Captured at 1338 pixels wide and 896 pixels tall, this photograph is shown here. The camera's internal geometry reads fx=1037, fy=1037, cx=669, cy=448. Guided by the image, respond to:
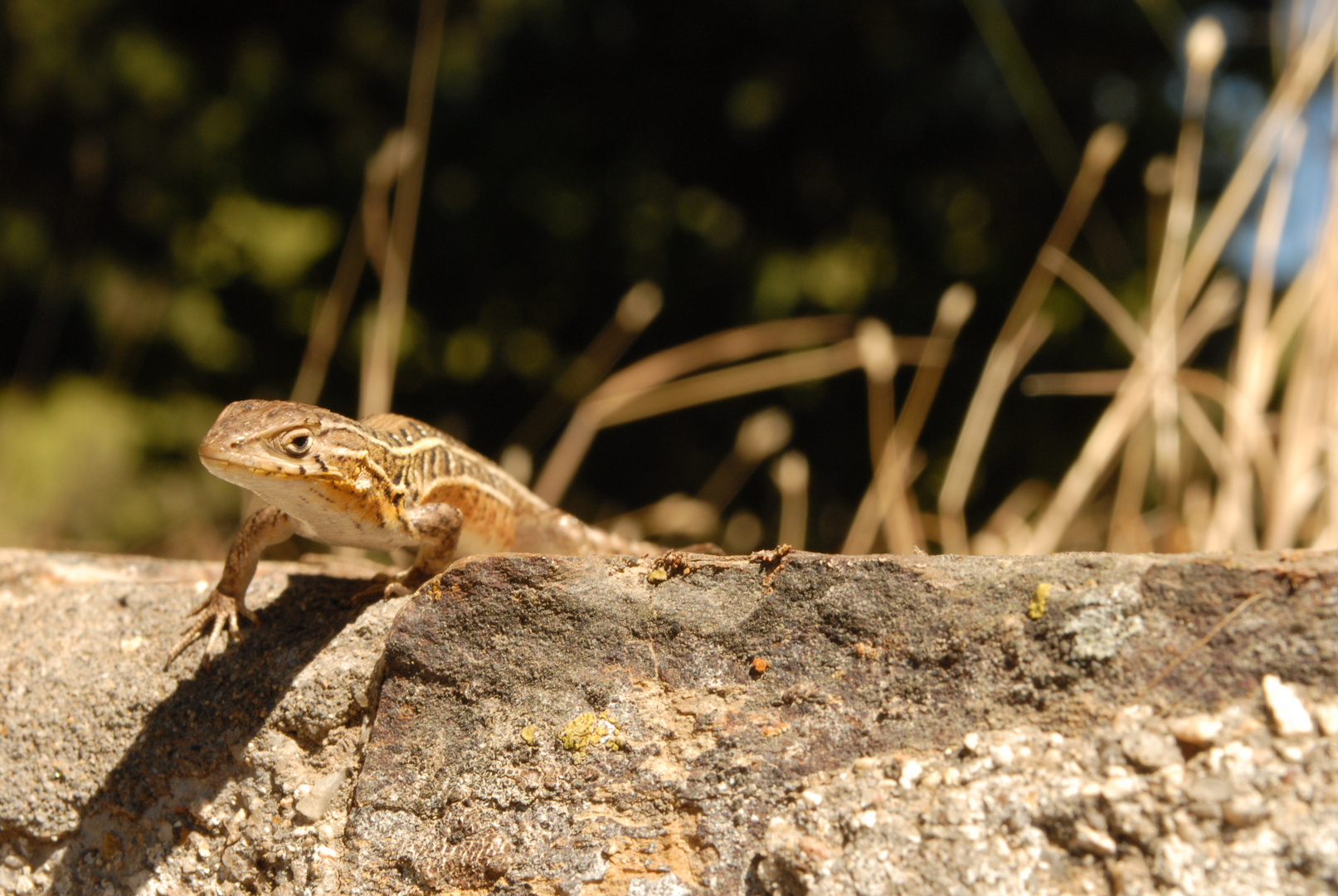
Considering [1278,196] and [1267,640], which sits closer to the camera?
Answer: [1267,640]

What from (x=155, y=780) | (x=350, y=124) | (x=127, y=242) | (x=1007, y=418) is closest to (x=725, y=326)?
(x=1007, y=418)

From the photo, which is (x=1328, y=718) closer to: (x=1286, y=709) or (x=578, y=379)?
(x=1286, y=709)

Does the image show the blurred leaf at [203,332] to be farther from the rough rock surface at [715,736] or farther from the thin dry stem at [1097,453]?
the thin dry stem at [1097,453]

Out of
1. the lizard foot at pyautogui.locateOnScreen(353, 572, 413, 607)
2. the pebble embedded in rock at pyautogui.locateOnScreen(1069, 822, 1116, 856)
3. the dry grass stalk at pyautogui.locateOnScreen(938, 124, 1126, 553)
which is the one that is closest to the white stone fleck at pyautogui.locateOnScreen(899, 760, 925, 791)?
the pebble embedded in rock at pyautogui.locateOnScreen(1069, 822, 1116, 856)

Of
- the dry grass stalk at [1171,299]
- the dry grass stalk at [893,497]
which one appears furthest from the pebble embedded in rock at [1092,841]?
the dry grass stalk at [1171,299]

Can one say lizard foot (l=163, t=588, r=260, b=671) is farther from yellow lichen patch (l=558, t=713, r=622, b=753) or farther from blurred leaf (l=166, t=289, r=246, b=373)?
blurred leaf (l=166, t=289, r=246, b=373)

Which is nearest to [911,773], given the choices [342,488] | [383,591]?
[383,591]

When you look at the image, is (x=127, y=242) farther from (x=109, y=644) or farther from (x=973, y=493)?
(x=973, y=493)
